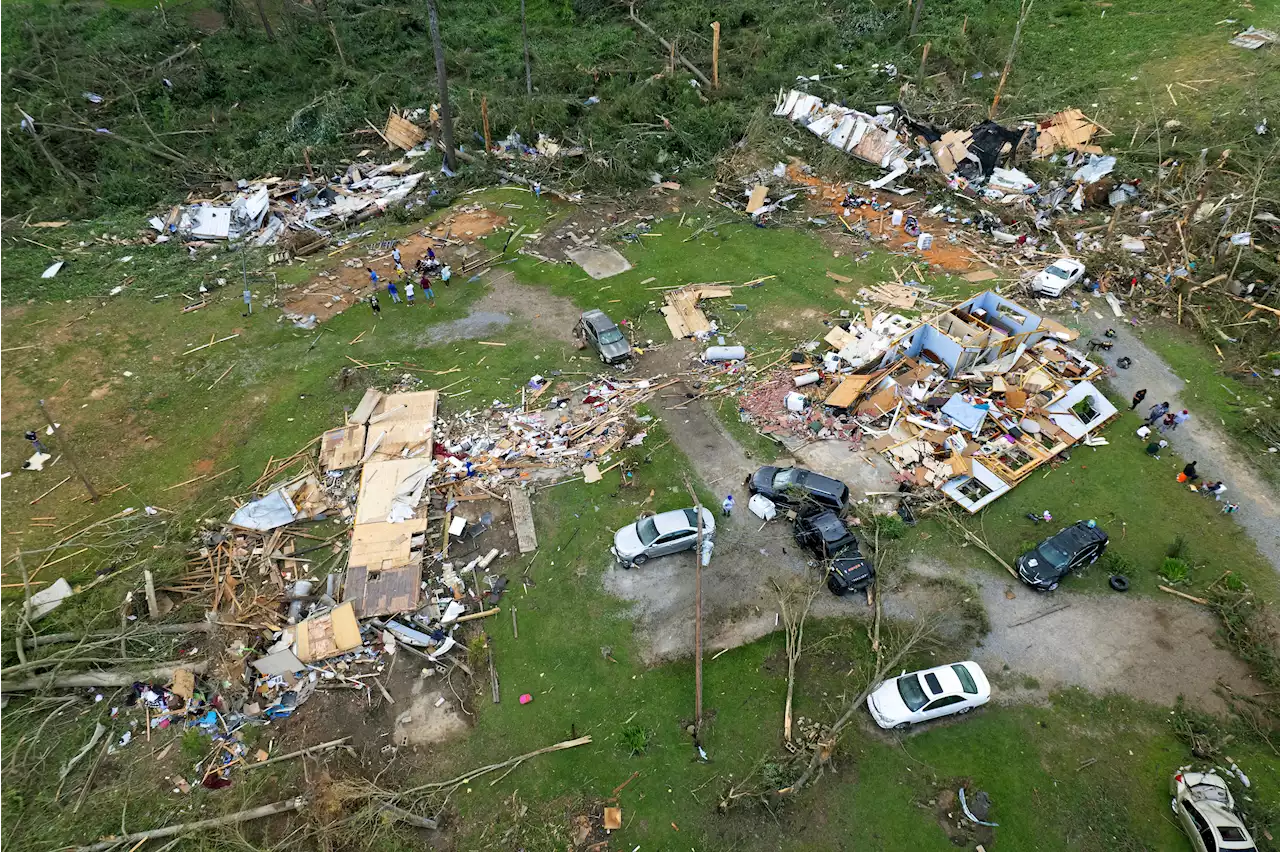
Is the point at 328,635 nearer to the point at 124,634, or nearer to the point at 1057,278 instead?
the point at 124,634

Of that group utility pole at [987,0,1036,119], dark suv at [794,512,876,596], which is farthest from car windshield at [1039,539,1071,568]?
utility pole at [987,0,1036,119]

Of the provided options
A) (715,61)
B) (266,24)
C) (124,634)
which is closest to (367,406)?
(124,634)

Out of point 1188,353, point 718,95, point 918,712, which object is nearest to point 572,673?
point 918,712

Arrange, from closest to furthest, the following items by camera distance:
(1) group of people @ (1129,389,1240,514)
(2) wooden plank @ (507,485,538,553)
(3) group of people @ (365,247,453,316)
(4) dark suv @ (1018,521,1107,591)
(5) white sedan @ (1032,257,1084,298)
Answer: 1. (4) dark suv @ (1018,521,1107,591)
2. (2) wooden plank @ (507,485,538,553)
3. (1) group of people @ (1129,389,1240,514)
4. (5) white sedan @ (1032,257,1084,298)
5. (3) group of people @ (365,247,453,316)

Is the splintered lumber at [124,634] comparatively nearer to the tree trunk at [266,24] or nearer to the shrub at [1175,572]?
the shrub at [1175,572]

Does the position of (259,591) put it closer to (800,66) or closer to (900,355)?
(900,355)

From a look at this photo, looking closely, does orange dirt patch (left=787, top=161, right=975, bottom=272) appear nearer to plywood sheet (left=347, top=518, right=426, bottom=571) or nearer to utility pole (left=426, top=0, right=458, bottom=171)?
utility pole (left=426, top=0, right=458, bottom=171)

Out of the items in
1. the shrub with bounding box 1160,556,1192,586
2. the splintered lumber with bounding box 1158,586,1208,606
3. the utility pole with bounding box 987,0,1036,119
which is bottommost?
the splintered lumber with bounding box 1158,586,1208,606

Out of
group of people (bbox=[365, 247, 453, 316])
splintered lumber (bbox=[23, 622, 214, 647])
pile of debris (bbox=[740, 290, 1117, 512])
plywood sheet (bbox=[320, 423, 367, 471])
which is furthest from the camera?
group of people (bbox=[365, 247, 453, 316])

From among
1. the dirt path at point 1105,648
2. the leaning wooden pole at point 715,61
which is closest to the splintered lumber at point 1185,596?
the dirt path at point 1105,648
